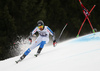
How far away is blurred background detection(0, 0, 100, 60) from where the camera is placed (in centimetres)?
1383

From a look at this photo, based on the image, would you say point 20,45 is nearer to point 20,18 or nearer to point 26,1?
point 20,18

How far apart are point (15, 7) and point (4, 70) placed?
40.3ft

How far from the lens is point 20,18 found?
1600 centimetres

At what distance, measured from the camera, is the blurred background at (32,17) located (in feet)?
45.4

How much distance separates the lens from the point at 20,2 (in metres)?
16.2

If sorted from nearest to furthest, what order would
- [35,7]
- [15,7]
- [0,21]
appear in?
[0,21] → [15,7] → [35,7]

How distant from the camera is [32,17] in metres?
16.7

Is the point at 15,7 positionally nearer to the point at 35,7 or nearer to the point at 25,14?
the point at 25,14

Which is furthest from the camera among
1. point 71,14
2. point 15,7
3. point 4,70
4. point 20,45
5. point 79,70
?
point 71,14

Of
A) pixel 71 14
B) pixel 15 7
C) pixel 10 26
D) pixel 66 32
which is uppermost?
pixel 15 7

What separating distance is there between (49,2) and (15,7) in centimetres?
532

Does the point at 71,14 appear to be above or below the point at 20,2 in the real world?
below

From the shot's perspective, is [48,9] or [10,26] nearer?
[10,26]

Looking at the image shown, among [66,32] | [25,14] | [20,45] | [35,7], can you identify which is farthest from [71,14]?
[20,45]
